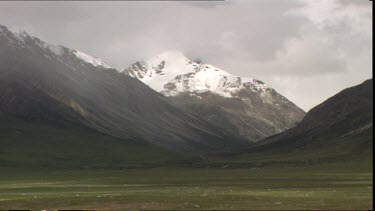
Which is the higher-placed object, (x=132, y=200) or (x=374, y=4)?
(x=374, y=4)

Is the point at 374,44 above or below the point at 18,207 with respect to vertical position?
above

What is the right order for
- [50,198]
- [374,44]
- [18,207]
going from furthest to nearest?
[50,198], [18,207], [374,44]

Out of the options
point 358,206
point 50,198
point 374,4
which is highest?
point 374,4

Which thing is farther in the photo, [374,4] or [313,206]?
[313,206]

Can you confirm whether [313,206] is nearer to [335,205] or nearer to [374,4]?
[335,205]

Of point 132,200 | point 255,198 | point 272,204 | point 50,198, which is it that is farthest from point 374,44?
point 50,198

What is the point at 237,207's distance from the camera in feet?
242

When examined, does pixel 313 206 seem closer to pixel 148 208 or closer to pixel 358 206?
pixel 358 206

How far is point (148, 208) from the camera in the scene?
76625 millimetres

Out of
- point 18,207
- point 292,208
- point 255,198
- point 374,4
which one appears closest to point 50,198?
point 18,207

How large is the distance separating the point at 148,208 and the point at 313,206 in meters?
18.0

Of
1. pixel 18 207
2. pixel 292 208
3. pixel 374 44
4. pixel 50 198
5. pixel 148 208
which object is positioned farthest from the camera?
pixel 50 198

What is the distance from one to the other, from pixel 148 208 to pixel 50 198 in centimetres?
2343

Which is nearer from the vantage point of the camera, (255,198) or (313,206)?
(313,206)
